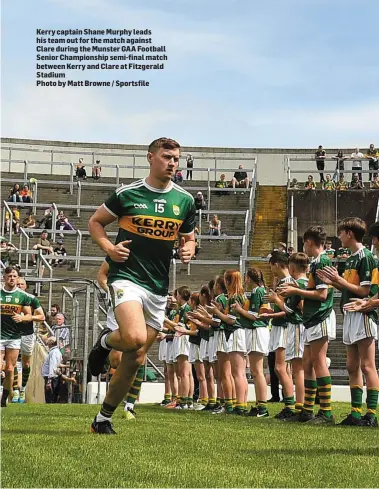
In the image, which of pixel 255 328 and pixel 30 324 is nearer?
pixel 255 328

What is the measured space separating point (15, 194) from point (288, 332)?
2729 centimetres

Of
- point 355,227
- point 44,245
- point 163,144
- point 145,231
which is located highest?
point 163,144

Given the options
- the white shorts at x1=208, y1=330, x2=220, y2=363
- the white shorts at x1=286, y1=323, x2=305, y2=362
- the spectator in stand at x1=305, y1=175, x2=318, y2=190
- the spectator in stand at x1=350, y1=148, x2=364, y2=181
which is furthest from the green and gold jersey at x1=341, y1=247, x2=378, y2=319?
the spectator in stand at x1=350, y1=148, x2=364, y2=181

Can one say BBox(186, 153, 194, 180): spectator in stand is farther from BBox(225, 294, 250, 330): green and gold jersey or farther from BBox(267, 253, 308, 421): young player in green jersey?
BBox(267, 253, 308, 421): young player in green jersey

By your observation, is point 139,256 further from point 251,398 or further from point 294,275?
point 251,398

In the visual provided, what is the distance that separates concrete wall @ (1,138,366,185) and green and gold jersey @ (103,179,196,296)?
1504 inches

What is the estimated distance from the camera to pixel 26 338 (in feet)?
63.7

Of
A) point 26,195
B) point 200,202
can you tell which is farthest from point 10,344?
point 200,202

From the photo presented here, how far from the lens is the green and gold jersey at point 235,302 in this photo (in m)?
14.5

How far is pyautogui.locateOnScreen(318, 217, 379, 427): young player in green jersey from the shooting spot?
1112cm

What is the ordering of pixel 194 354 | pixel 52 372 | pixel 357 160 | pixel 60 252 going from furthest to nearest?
pixel 357 160 → pixel 60 252 → pixel 52 372 → pixel 194 354

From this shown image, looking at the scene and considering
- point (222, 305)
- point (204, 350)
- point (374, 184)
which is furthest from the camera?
point (374, 184)

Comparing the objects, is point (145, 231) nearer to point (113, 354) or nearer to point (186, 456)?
point (186, 456)

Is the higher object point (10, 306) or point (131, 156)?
point (131, 156)
